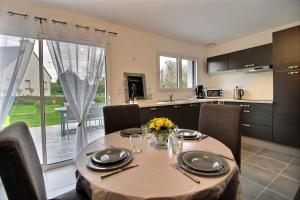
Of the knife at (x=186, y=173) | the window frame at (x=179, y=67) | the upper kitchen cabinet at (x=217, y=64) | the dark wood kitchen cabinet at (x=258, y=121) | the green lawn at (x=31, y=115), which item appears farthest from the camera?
the upper kitchen cabinet at (x=217, y=64)

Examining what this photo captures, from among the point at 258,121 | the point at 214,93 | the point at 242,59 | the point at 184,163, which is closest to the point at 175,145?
the point at 184,163

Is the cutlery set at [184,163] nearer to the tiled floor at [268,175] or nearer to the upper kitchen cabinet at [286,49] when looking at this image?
the tiled floor at [268,175]

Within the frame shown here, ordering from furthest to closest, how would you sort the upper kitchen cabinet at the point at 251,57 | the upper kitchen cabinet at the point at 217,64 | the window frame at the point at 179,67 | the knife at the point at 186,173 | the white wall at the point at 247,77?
the upper kitchen cabinet at the point at 217,64
the window frame at the point at 179,67
the white wall at the point at 247,77
the upper kitchen cabinet at the point at 251,57
the knife at the point at 186,173

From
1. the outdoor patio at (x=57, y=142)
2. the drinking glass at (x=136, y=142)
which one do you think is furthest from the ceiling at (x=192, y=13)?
the drinking glass at (x=136, y=142)

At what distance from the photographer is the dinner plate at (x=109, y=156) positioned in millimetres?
945

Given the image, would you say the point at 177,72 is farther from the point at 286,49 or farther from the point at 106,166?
the point at 106,166

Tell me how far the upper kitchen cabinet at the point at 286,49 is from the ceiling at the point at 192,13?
0.31 meters

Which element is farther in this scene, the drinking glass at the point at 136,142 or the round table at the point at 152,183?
the drinking glass at the point at 136,142

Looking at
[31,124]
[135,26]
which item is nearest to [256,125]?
[135,26]

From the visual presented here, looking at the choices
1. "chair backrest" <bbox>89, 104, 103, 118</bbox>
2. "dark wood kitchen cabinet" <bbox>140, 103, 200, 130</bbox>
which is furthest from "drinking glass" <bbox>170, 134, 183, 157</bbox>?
"chair backrest" <bbox>89, 104, 103, 118</bbox>

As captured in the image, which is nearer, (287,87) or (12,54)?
(12,54)

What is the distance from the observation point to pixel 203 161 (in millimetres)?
950

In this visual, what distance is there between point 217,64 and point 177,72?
1.07 m

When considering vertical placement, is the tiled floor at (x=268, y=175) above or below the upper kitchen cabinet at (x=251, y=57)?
below
